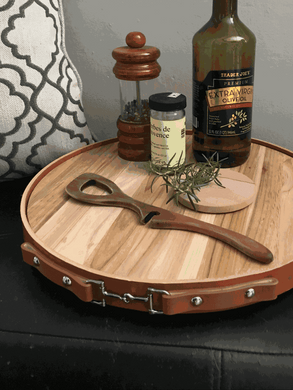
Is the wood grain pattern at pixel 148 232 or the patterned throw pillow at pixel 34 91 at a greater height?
the patterned throw pillow at pixel 34 91

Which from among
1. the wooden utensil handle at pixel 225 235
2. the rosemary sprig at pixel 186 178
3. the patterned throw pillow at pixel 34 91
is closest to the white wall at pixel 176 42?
the patterned throw pillow at pixel 34 91

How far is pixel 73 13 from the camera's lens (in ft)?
3.52

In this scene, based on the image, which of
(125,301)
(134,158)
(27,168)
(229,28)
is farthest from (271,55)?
(125,301)

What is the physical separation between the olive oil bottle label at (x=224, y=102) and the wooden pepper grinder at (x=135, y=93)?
0.11 meters

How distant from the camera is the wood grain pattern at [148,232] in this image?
50 cm

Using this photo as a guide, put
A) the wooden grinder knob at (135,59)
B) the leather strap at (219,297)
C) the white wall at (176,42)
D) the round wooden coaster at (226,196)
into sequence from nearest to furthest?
1. the leather strap at (219,297)
2. the round wooden coaster at (226,196)
3. the wooden grinder knob at (135,59)
4. the white wall at (176,42)

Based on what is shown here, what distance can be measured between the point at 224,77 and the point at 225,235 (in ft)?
1.04

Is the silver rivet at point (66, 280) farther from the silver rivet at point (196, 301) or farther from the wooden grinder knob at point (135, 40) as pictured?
the wooden grinder knob at point (135, 40)

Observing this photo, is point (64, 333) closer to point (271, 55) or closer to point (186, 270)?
point (186, 270)

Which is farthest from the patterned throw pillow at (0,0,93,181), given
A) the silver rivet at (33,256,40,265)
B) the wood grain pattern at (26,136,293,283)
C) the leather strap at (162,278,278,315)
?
the leather strap at (162,278,278,315)

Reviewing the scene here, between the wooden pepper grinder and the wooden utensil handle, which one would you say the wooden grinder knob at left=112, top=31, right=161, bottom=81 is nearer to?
the wooden pepper grinder

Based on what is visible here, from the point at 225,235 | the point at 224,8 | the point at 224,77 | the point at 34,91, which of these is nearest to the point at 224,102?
the point at 224,77

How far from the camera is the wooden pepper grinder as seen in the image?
76 cm

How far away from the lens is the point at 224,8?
2.33ft
